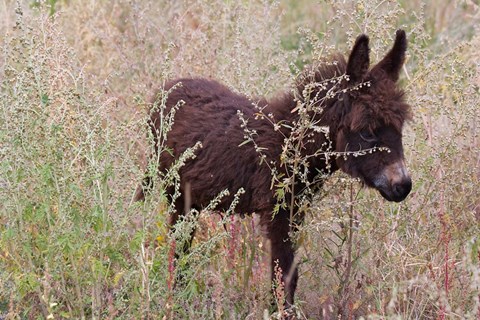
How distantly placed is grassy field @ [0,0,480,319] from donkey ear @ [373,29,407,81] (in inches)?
11.8

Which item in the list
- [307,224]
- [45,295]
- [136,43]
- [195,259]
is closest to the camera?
[45,295]

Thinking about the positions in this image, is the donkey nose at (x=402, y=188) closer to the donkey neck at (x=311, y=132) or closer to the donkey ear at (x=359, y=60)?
the donkey neck at (x=311, y=132)

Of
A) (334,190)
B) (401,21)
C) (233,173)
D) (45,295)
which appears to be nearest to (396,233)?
(334,190)

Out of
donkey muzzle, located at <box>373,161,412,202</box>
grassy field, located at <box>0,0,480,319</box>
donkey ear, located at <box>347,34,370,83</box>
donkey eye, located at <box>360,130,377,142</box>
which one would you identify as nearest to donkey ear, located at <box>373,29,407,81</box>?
donkey ear, located at <box>347,34,370,83</box>

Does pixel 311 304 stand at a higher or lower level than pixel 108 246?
lower

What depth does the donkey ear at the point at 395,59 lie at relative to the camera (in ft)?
18.2

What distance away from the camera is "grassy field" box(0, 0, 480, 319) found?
4.89 m

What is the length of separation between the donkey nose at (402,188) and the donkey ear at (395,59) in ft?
2.34

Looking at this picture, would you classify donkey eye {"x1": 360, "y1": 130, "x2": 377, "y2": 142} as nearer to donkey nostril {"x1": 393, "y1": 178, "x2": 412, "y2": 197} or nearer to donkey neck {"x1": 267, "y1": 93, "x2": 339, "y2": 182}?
donkey neck {"x1": 267, "y1": 93, "x2": 339, "y2": 182}

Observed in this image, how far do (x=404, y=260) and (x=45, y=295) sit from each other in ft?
7.91

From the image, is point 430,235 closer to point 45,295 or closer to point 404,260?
point 404,260

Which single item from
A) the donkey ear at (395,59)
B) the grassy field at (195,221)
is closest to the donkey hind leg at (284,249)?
the grassy field at (195,221)

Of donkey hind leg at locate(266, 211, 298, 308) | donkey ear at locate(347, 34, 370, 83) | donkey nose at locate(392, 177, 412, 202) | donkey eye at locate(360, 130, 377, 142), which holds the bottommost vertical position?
donkey hind leg at locate(266, 211, 298, 308)

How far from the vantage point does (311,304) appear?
20.3ft
